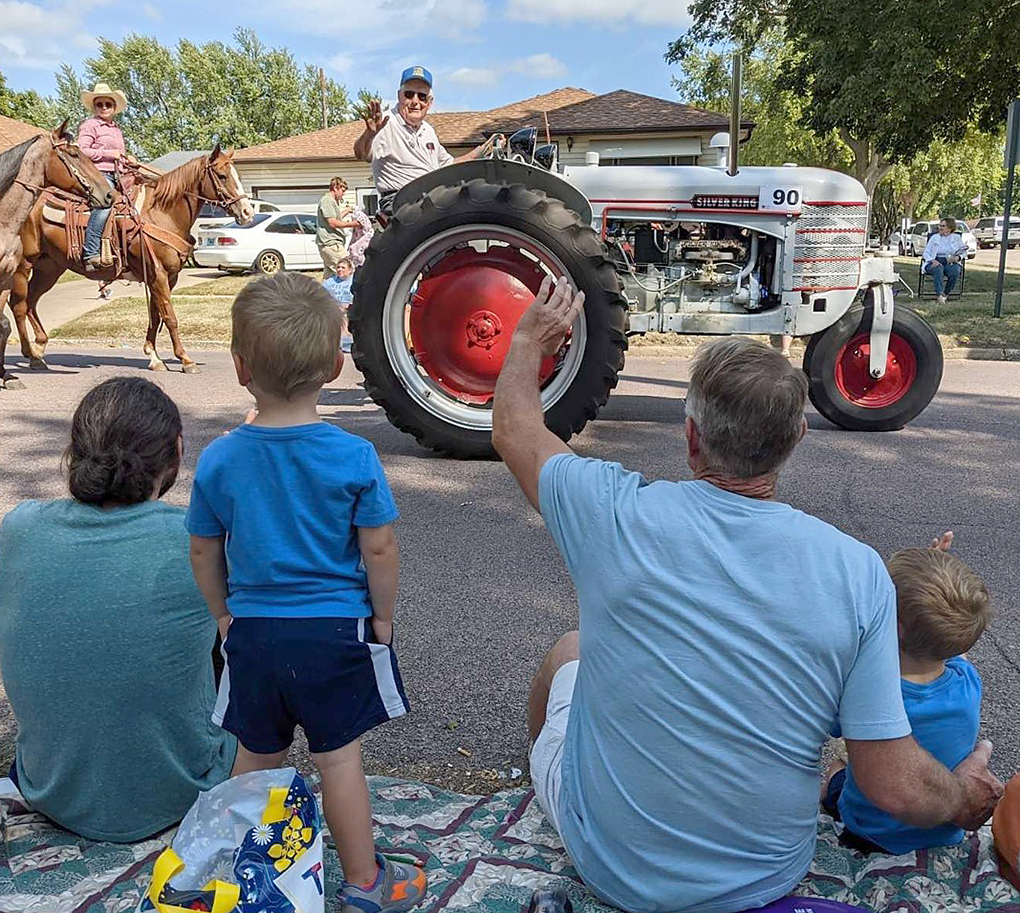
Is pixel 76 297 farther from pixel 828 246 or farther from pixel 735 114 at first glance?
pixel 828 246

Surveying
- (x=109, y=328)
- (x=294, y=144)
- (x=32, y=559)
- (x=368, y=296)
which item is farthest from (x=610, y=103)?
(x=32, y=559)

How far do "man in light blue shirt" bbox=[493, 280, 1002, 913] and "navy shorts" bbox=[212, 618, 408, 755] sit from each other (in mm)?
477

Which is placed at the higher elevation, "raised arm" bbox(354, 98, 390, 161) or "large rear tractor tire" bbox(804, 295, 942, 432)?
"raised arm" bbox(354, 98, 390, 161)

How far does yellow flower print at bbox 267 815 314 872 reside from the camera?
6.03 feet

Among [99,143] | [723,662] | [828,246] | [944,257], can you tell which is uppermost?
[99,143]

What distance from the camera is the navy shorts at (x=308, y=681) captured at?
1975 millimetres

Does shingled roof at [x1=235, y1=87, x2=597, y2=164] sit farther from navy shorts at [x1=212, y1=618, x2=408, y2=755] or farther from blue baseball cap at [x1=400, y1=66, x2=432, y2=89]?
navy shorts at [x1=212, y1=618, x2=408, y2=755]

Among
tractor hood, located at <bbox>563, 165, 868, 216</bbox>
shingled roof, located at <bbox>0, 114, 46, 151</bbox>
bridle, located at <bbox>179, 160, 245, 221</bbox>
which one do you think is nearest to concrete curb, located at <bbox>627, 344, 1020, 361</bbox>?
tractor hood, located at <bbox>563, 165, 868, 216</bbox>

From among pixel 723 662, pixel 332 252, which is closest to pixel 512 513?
pixel 723 662

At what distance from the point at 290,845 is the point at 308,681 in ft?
1.05

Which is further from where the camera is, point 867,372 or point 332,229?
point 332,229

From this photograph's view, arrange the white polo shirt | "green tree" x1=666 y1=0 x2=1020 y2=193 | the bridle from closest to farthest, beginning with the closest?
the white polo shirt < the bridle < "green tree" x1=666 y1=0 x2=1020 y2=193

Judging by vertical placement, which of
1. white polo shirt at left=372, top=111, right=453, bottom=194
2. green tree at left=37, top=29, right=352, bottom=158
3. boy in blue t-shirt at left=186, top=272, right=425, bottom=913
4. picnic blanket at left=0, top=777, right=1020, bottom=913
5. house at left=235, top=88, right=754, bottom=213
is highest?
green tree at left=37, top=29, right=352, bottom=158

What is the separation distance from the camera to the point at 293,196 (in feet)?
112
